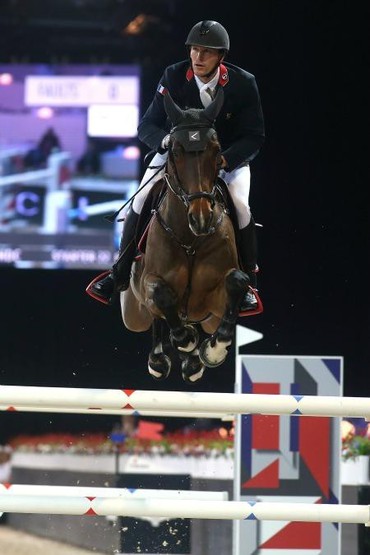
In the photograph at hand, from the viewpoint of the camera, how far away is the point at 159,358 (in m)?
5.28

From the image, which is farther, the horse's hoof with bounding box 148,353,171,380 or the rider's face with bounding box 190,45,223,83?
the horse's hoof with bounding box 148,353,171,380

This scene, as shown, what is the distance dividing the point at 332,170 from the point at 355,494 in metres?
3.67

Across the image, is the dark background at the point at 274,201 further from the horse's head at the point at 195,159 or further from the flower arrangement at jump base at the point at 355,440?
the horse's head at the point at 195,159

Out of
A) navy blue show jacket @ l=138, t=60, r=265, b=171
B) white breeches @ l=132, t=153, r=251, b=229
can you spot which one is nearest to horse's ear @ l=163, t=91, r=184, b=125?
navy blue show jacket @ l=138, t=60, r=265, b=171

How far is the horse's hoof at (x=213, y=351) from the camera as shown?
4.95 m

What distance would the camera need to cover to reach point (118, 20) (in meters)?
9.68

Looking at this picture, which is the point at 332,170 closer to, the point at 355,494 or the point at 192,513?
the point at 355,494

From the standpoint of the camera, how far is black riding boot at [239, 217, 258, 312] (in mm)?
5305

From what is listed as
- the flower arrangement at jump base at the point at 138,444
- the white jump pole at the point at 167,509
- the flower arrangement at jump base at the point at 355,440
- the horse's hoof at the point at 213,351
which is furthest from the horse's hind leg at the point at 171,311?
the flower arrangement at jump base at the point at 138,444

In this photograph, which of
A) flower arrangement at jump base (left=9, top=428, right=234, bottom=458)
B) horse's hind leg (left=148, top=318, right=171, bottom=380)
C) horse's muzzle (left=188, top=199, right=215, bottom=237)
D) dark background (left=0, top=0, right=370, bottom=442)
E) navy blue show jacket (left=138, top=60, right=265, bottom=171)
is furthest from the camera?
dark background (left=0, top=0, right=370, bottom=442)

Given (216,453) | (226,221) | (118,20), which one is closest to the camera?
(226,221)

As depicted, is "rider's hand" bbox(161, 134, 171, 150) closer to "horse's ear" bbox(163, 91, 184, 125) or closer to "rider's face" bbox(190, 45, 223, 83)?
"horse's ear" bbox(163, 91, 184, 125)

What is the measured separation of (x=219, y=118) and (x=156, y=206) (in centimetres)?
58

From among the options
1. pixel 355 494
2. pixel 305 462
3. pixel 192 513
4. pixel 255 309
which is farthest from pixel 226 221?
pixel 355 494
